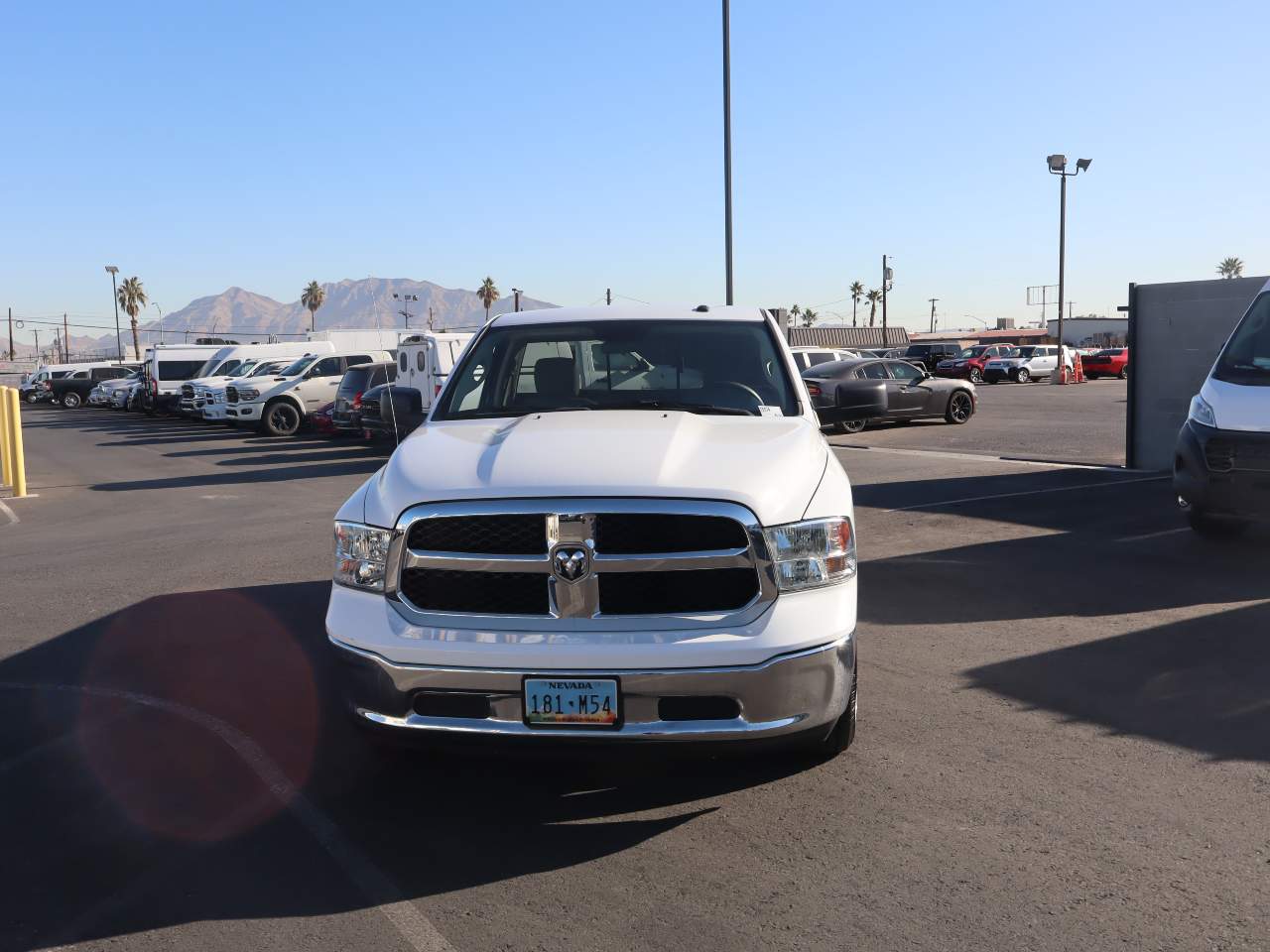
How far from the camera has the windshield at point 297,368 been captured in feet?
96.1

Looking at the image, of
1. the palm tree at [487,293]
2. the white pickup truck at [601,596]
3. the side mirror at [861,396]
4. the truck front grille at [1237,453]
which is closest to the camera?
the white pickup truck at [601,596]

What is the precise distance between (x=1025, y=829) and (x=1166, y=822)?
1.67ft

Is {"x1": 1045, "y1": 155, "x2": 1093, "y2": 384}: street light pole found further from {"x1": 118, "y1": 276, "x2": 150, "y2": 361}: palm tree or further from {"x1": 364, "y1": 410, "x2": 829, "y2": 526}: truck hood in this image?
{"x1": 118, "y1": 276, "x2": 150, "y2": 361}: palm tree

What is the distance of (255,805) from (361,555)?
1.06 metres

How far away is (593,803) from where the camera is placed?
4.48m

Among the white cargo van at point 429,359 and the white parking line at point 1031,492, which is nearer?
the white parking line at point 1031,492

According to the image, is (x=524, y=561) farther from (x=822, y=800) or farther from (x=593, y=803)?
(x=822, y=800)

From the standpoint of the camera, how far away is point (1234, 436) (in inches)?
349

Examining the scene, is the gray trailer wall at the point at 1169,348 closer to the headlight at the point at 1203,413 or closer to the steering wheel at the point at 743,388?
the headlight at the point at 1203,413

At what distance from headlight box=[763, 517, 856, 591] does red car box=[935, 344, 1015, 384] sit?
45955mm

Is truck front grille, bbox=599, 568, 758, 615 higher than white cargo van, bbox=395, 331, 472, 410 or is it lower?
lower

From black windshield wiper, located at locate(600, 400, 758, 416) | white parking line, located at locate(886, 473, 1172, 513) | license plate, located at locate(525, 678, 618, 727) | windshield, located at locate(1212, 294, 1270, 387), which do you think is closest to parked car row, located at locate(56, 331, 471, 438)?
black windshield wiper, located at locate(600, 400, 758, 416)

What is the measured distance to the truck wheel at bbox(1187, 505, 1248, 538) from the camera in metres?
9.95

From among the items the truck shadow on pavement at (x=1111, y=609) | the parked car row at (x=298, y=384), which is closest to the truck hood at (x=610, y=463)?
the parked car row at (x=298, y=384)
